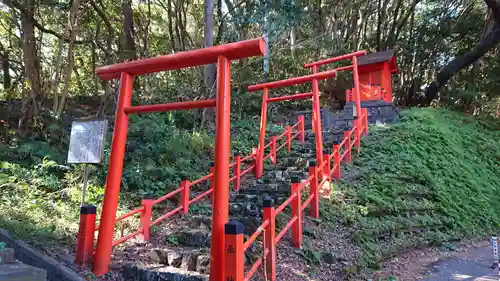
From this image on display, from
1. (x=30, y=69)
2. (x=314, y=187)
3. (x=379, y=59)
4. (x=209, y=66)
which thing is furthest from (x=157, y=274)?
(x=379, y=59)

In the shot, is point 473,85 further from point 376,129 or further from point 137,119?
point 137,119

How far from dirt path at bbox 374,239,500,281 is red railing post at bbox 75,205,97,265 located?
4.14m

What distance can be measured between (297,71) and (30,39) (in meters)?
10.3

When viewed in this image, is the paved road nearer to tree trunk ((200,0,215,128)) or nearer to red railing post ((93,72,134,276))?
red railing post ((93,72,134,276))

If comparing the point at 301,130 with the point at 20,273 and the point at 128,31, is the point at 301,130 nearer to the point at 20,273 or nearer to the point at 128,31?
the point at 128,31

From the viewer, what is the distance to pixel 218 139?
351cm

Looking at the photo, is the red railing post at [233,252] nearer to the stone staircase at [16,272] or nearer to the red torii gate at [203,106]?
the red torii gate at [203,106]

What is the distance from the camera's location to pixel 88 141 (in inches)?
182

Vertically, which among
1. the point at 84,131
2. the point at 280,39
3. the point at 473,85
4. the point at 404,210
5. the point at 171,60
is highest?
the point at 280,39

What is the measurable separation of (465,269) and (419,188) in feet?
8.03

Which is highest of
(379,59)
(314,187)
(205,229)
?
(379,59)

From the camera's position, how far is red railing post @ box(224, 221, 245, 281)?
3125mm

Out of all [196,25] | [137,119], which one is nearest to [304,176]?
[137,119]

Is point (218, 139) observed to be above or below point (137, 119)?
below
